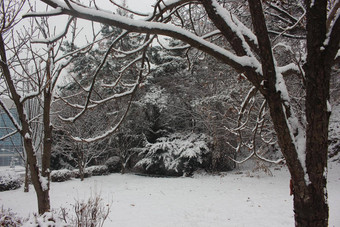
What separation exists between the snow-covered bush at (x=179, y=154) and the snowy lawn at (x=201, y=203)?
277 centimetres

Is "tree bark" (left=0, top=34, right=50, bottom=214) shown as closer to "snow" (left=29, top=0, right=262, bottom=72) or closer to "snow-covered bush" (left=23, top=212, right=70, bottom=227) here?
"snow-covered bush" (left=23, top=212, right=70, bottom=227)

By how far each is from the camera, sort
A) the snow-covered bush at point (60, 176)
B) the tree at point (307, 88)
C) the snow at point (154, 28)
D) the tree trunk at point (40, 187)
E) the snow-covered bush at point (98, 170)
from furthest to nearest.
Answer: the snow-covered bush at point (98, 170), the snow-covered bush at point (60, 176), the tree trunk at point (40, 187), the tree at point (307, 88), the snow at point (154, 28)

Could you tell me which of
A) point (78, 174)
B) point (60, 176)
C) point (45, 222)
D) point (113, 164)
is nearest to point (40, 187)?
point (45, 222)

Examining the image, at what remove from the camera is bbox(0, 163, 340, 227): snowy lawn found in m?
5.14

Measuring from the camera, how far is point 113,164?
15047 mm

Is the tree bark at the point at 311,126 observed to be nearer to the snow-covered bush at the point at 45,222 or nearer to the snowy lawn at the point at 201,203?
the snow-covered bush at the point at 45,222

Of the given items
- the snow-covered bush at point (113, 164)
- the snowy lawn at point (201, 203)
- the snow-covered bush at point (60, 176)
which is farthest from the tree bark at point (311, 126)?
the snow-covered bush at point (113, 164)

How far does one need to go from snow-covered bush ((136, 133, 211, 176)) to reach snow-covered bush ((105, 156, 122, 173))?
2.32m

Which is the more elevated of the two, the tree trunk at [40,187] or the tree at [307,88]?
the tree at [307,88]

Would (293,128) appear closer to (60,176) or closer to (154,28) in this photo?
(154,28)

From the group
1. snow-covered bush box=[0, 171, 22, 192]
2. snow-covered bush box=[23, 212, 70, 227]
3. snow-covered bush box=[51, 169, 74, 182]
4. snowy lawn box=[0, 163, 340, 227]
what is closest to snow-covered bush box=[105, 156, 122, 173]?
snow-covered bush box=[51, 169, 74, 182]

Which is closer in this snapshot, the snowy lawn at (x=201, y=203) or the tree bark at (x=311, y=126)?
the tree bark at (x=311, y=126)

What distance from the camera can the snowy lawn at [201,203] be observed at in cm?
514

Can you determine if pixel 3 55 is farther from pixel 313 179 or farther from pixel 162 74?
pixel 162 74
